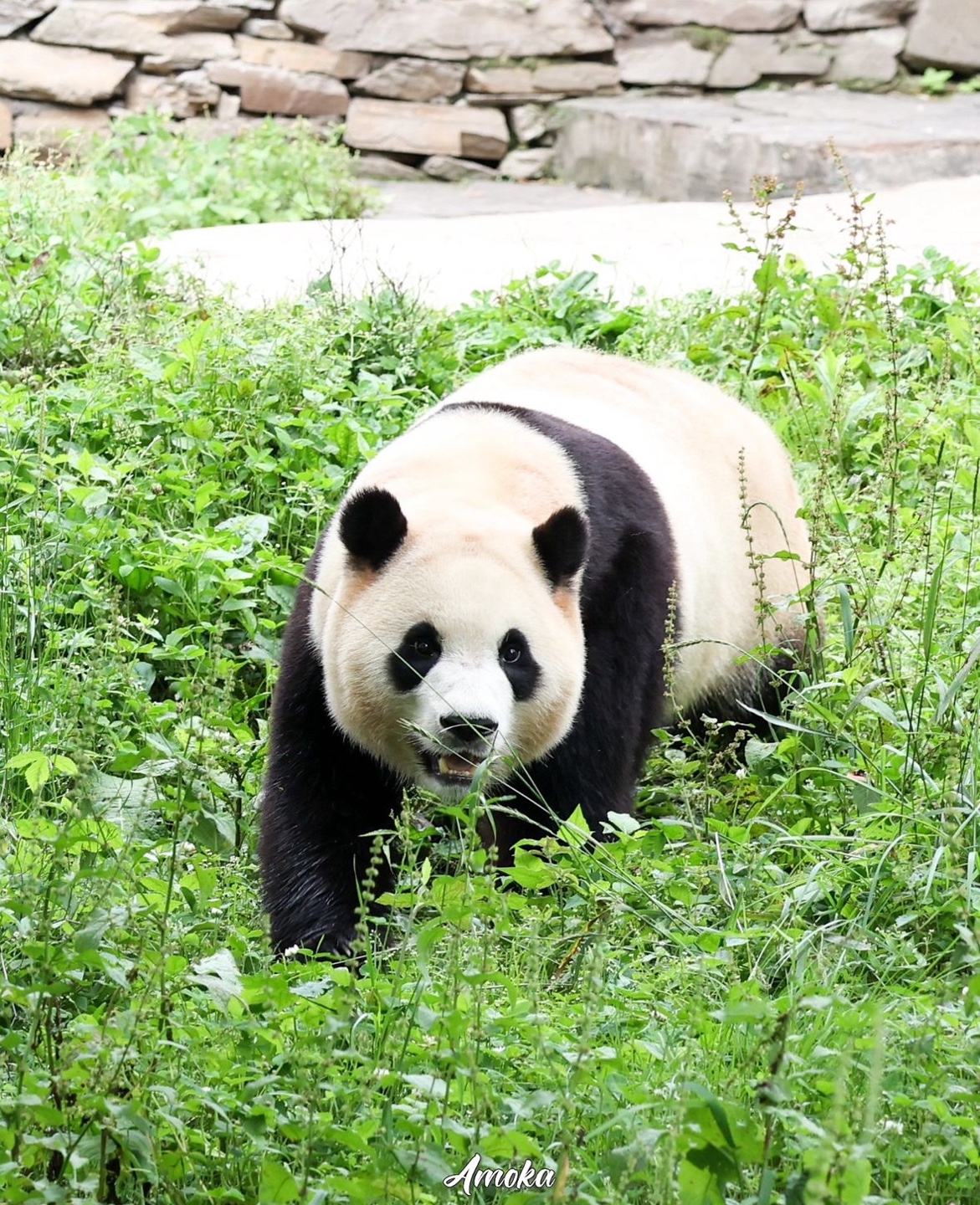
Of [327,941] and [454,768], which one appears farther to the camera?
[327,941]

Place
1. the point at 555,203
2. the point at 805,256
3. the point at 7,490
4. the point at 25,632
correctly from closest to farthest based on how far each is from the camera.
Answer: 1. the point at 25,632
2. the point at 7,490
3. the point at 805,256
4. the point at 555,203

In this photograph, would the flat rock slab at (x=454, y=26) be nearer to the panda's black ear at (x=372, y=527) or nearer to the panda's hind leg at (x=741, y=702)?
the panda's hind leg at (x=741, y=702)

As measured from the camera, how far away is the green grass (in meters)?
2.18

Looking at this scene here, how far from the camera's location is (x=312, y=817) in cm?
359

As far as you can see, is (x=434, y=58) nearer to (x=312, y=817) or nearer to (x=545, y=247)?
(x=545, y=247)

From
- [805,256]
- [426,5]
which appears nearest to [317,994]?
[805,256]

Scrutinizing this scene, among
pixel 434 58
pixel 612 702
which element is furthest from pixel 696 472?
pixel 434 58

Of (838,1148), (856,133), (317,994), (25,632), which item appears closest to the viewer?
(838,1148)

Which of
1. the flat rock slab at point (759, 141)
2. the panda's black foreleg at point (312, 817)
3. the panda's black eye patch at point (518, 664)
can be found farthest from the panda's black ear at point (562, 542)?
the flat rock slab at point (759, 141)

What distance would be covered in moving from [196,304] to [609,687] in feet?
11.2

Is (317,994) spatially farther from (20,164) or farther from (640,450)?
(20,164)

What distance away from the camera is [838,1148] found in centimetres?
177

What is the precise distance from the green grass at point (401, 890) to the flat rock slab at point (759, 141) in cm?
492

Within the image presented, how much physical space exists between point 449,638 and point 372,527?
299 mm
